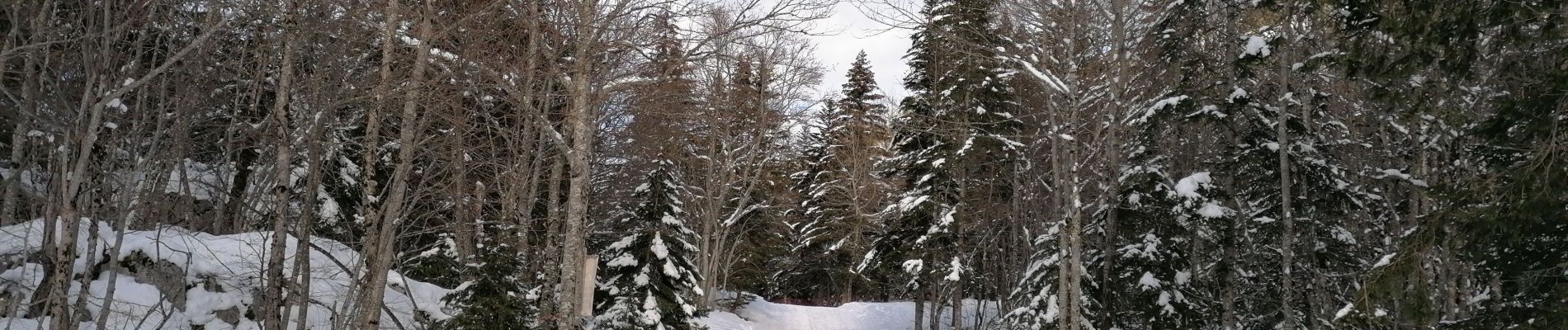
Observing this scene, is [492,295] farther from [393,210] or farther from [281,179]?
[281,179]

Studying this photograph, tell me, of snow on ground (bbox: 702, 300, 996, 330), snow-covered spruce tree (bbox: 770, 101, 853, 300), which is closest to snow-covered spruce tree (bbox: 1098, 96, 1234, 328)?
snow on ground (bbox: 702, 300, 996, 330)

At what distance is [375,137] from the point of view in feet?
30.5

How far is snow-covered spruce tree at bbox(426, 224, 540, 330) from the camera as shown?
12.8 meters

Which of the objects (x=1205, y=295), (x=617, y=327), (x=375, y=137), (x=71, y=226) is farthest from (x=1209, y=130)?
(x=71, y=226)

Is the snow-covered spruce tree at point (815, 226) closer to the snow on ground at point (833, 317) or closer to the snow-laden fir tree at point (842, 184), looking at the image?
the snow-laden fir tree at point (842, 184)

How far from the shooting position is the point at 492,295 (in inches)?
512

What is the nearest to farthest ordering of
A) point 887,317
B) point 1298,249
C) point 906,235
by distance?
point 1298,249, point 906,235, point 887,317

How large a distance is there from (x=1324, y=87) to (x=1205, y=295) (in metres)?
4.87

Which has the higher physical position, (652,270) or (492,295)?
(652,270)

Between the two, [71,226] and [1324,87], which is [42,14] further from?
[1324,87]

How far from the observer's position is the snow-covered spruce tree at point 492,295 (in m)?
12.8

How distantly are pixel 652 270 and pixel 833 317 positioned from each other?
1205cm

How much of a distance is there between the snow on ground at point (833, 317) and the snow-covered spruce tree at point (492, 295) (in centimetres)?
999

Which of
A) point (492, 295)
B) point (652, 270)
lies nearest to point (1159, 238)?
point (652, 270)
